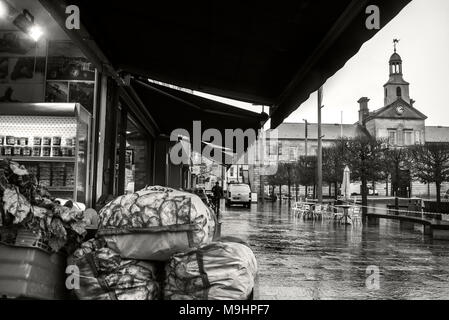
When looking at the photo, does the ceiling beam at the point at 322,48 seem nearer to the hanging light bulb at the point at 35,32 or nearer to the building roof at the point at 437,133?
the hanging light bulb at the point at 35,32

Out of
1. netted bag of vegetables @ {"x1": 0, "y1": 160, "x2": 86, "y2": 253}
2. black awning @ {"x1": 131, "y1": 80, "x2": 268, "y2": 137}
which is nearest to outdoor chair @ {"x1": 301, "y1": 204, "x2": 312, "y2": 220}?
black awning @ {"x1": 131, "y1": 80, "x2": 268, "y2": 137}

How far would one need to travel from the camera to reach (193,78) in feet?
20.9

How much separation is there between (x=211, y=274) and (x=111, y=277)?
1.73 ft

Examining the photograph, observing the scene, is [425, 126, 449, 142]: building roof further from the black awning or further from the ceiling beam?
the ceiling beam

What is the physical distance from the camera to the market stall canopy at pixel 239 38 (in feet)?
11.6

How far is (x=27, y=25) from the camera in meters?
5.76

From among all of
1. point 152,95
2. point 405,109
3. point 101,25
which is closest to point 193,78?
point 152,95

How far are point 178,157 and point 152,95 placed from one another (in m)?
8.50

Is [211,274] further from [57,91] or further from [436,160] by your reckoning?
[436,160]

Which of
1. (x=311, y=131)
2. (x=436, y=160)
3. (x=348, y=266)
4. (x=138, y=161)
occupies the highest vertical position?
(x=311, y=131)

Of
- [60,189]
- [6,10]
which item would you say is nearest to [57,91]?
[6,10]

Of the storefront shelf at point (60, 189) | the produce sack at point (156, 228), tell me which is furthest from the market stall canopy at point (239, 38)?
the produce sack at point (156, 228)

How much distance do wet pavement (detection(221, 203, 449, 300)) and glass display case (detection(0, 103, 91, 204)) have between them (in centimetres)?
296
